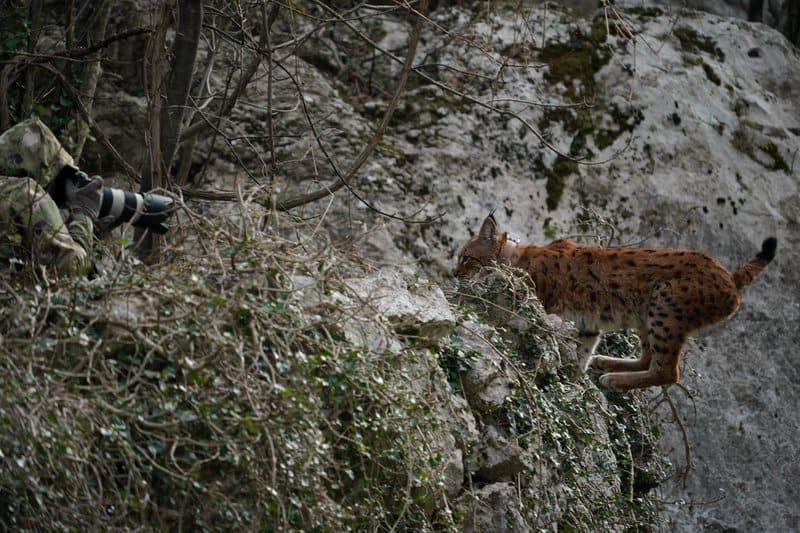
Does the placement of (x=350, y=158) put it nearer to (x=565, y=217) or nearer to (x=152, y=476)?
(x=565, y=217)

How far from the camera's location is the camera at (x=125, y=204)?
5121 mm

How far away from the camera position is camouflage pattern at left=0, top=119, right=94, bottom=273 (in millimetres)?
4801

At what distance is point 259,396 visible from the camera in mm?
4242

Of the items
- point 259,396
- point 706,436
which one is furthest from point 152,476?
point 706,436

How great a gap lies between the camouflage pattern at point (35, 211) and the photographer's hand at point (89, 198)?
0.14 ft

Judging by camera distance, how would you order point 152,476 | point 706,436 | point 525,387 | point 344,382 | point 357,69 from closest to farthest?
point 152,476 → point 344,382 → point 525,387 → point 706,436 → point 357,69

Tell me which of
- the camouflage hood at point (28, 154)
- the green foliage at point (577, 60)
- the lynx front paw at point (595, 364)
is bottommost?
the lynx front paw at point (595, 364)

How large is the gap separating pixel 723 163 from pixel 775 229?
0.91m

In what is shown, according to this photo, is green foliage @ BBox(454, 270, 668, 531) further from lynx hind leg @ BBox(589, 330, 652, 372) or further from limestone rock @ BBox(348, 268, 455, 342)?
limestone rock @ BBox(348, 268, 455, 342)

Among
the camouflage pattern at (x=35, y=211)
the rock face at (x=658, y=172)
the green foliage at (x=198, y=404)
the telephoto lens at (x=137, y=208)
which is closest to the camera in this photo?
the green foliage at (x=198, y=404)

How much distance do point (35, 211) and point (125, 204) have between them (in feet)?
1.44

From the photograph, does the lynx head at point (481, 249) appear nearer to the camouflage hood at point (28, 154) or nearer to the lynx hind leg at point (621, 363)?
the lynx hind leg at point (621, 363)

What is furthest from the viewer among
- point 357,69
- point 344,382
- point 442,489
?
point 357,69

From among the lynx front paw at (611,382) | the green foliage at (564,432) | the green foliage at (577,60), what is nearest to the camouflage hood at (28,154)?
the green foliage at (564,432)
